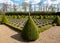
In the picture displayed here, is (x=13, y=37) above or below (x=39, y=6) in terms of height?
above

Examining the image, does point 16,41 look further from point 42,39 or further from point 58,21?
point 58,21

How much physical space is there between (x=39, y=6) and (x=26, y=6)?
222 inches

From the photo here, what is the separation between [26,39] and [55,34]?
2412mm

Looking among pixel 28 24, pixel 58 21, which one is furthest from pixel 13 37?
pixel 58 21

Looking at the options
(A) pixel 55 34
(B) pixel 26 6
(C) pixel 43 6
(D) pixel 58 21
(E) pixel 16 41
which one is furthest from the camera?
(B) pixel 26 6

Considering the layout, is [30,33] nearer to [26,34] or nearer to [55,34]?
[26,34]

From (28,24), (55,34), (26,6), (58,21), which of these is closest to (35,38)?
(28,24)

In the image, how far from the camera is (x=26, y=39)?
9922 mm

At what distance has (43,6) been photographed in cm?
5556

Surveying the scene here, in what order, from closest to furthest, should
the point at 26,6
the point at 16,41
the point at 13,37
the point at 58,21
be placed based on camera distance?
1. the point at 16,41
2. the point at 13,37
3. the point at 58,21
4. the point at 26,6

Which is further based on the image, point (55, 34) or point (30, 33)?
point (55, 34)

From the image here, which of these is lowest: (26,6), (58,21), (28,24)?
(26,6)

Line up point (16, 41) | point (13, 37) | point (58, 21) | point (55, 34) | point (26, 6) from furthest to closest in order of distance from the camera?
1. point (26, 6)
2. point (58, 21)
3. point (55, 34)
4. point (13, 37)
5. point (16, 41)

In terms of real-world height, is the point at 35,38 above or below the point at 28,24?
below
